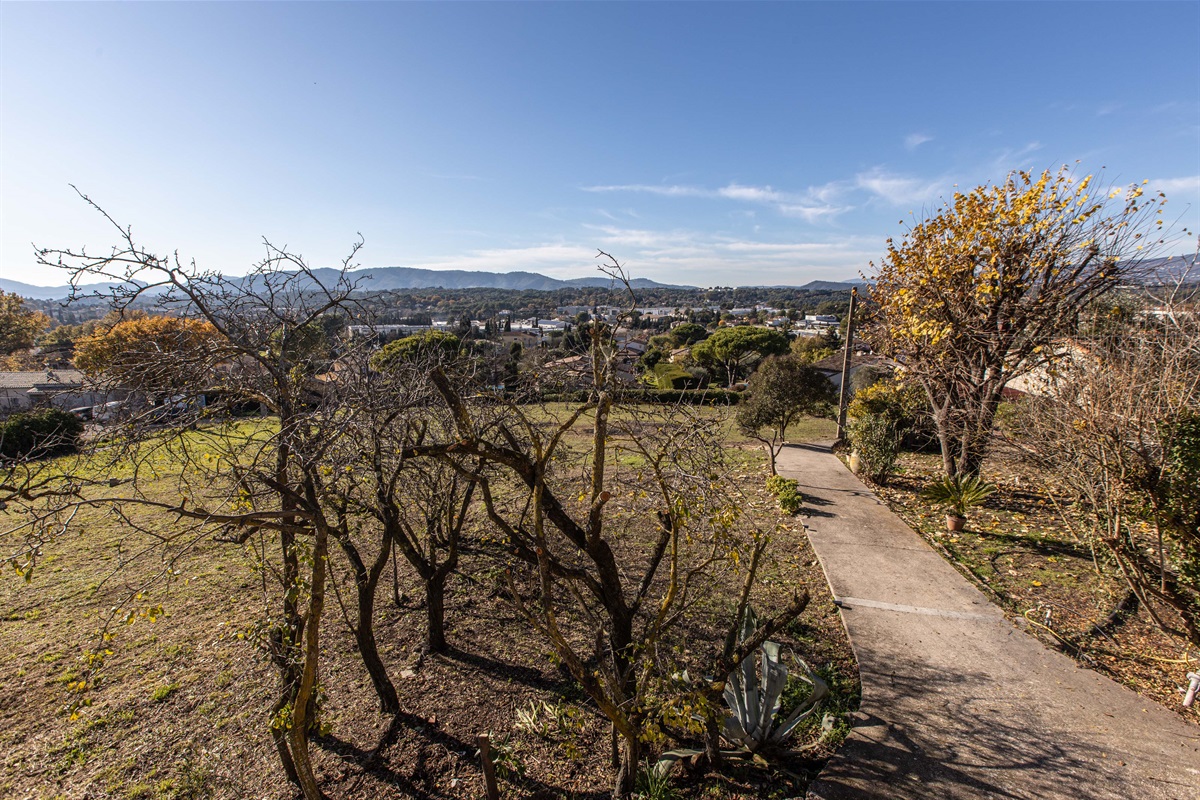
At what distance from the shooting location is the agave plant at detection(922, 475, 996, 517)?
8.34m

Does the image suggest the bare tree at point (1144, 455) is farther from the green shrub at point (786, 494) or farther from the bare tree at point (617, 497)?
the bare tree at point (617, 497)

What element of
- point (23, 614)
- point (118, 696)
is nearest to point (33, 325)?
point (23, 614)

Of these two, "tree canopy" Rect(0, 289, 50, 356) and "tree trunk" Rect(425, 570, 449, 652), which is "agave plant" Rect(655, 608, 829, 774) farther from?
"tree canopy" Rect(0, 289, 50, 356)

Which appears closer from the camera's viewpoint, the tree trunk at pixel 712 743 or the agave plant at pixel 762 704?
the tree trunk at pixel 712 743

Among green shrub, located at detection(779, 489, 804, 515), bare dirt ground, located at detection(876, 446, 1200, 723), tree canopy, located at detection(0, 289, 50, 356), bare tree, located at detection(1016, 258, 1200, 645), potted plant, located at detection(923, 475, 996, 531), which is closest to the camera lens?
bare tree, located at detection(1016, 258, 1200, 645)

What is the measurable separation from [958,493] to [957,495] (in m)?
0.05

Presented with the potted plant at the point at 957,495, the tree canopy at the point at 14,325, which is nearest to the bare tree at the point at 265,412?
the potted plant at the point at 957,495

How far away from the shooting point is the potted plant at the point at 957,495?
8297 mm

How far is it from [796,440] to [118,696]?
54.1 ft

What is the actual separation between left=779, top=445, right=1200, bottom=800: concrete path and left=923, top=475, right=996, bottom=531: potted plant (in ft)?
7.07

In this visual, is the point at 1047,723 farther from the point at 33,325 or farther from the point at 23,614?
the point at 33,325

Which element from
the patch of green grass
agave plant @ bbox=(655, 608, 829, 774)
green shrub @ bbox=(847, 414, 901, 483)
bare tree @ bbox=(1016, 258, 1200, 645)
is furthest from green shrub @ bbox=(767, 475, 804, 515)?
the patch of green grass

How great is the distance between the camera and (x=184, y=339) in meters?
3.61

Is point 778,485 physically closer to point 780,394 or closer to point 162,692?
point 780,394
